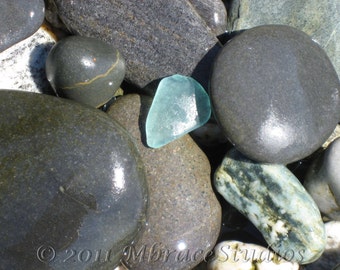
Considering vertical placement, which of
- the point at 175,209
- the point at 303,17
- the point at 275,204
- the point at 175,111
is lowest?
the point at 175,209

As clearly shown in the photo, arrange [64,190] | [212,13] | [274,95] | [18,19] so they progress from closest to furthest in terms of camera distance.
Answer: [64,190] → [274,95] → [18,19] → [212,13]

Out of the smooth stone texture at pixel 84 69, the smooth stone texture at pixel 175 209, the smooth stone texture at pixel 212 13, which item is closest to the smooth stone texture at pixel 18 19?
the smooth stone texture at pixel 84 69

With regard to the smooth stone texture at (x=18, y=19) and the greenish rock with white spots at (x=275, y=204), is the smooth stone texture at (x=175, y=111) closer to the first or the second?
the greenish rock with white spots at (x=275, y=204)

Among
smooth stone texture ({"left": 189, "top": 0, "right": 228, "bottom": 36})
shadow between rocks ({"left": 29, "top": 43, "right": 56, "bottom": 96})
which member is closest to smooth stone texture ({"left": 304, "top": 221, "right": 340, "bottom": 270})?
smooth stone texture ({"left": 189, "top": 0, "right": 228, "bottom": 36})

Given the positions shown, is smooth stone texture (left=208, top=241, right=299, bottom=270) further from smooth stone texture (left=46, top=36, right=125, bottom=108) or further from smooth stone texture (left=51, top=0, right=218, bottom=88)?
smooth stone texture (left=46, top=36, right=125, bottom=108)

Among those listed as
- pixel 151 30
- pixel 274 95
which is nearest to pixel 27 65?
pixel 151 30

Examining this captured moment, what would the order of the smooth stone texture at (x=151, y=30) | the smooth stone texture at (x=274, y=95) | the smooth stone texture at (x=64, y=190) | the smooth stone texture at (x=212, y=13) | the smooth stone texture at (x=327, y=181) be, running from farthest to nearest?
the smooth stone texture at (x=212, y=13) → the smooth stone texture at (x=151, y=30) → the smooth stone texture at (x=327, y=181) → the smooth stone texture at (x=274, y=95) → the smooth stone texture at (x=64, y=190)

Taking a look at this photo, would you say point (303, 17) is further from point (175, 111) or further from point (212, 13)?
point (175, 111)
